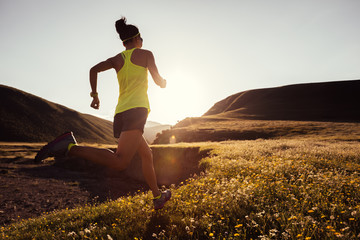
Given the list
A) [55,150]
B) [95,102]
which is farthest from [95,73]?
[55,150]

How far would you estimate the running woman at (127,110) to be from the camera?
3.31 metres

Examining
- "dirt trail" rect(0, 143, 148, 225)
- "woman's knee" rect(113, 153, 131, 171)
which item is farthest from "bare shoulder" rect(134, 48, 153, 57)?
"dirt trail" rect(0, 143, 148, 225)

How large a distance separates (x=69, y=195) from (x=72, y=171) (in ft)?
42.1

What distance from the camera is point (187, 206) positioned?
4219 millimetres

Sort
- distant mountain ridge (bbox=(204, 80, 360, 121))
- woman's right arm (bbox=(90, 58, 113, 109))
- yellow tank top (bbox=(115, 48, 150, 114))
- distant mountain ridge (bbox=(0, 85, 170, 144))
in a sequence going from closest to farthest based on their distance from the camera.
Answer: yellow tank top (bbox=(115, 48, 150, 114)) < woman's right arm (bbox=(90, 58, 113, 109)) < distant mountain ridge (bbox=(204, 80, 360, 121)) < distant mountain ridge (bbox=(0, 85, 170, 144))

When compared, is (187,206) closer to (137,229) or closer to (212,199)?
(212,199)

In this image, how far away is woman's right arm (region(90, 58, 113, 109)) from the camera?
3826 mm

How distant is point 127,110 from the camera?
3576mm

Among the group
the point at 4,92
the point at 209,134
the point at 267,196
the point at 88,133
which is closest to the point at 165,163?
the point at 267,196

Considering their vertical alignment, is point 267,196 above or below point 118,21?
Answer: below

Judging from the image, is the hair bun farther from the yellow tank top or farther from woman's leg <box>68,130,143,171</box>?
woman's leg <box>68,130,143,171</box>

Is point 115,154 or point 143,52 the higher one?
point 143,52

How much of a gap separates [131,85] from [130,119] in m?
0.69

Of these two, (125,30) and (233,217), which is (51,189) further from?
(233,217)
